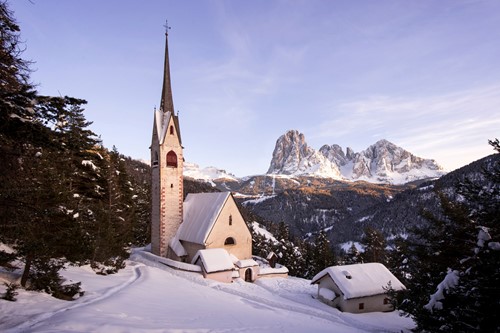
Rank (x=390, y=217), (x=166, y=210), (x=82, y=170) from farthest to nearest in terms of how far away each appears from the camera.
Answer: (x=390, y=217) → (x=166, y=210) → (x=82, y=170)

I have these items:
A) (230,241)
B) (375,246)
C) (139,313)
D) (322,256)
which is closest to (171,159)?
(230,241)

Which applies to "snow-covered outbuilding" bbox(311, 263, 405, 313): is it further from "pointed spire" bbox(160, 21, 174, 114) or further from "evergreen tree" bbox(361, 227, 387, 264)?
"pointed spire" bbox(160, 21, 174, 114)

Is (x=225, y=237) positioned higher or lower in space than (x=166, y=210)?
lower

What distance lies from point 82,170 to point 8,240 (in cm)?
1433

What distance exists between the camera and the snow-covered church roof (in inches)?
932

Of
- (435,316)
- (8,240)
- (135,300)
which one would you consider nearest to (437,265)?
(435,316)

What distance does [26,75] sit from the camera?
28.8ft

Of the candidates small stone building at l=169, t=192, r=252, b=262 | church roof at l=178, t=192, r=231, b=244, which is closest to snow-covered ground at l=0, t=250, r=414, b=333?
small stone building at l=169, t=192, r=252, b=262

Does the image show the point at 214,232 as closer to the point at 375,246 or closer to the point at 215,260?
the point at 215,260

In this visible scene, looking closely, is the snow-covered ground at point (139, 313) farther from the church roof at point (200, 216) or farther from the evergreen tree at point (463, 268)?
the church roof at point (200, 216)

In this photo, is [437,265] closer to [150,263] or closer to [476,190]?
[476,190]

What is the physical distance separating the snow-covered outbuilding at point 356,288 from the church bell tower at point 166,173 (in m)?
16.0

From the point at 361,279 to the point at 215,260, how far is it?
12.0m

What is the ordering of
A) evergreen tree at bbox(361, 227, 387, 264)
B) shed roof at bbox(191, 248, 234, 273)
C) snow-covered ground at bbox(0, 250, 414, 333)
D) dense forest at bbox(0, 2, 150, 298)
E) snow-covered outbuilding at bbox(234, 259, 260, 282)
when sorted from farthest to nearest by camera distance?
evergreen tree at bbox(361, 227, 387, 264), snow-covered outbuilding at bbox(234, 259, 260, 282), shed roof at bbox(191, 248, 234, 273), snow-covered ground at bbox(0, 250, 414, 333), dense forest at bbox(0, 2, 150, 298)
